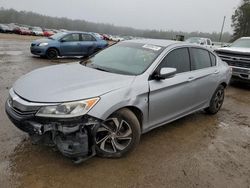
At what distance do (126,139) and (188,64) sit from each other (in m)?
1.99

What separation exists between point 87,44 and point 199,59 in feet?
32.8

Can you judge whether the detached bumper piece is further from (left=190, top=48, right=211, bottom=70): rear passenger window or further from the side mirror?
(left=190, top=48, right=211, bottom=70): rear passenger window

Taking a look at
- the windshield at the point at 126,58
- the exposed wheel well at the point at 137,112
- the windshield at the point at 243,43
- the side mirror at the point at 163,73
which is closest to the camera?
the exposed wheel well at the point at 137,112

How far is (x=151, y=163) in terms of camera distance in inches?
144

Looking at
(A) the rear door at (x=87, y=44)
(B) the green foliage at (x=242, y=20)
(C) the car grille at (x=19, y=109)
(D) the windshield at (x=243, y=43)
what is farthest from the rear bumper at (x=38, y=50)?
(B) the green foliage at (x=242, y=20)

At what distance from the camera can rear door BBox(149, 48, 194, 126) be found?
3.98 meters

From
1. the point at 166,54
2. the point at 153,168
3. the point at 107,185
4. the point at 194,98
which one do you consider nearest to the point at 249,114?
the point at 194,98

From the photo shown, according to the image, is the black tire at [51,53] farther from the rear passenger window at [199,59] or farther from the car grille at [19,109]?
the car grille at [19,109]

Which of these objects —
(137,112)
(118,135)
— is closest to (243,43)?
(137,112)

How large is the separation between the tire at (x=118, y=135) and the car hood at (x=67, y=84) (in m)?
0.40

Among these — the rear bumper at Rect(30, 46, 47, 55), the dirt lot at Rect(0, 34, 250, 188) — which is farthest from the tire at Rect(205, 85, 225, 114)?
the rear bumper at Rect(30, 46, 47, 55)

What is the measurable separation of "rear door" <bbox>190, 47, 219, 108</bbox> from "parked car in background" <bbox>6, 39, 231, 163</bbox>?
0.02 meters

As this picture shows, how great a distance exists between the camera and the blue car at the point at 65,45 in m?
13.3

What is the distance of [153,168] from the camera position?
139 inches
